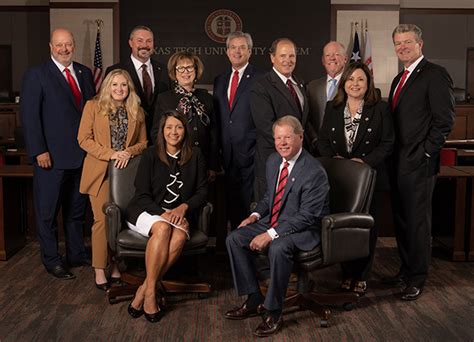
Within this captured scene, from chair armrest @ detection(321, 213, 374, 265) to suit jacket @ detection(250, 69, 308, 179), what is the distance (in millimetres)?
905

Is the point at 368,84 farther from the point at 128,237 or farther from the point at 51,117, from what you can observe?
the point at 51,117

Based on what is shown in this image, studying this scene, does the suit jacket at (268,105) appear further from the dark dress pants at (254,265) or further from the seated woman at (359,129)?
the dark dress pants at (254,265)

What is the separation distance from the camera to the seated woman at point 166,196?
12.8ft

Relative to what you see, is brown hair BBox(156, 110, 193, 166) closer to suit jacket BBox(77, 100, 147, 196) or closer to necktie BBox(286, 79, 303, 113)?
suit jacket BBox(77, 100, 147, 196)

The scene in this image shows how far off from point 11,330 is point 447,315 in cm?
250

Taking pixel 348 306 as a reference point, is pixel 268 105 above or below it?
above

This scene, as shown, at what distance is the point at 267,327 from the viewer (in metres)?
3.61

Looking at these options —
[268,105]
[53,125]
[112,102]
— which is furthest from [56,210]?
[268,105]

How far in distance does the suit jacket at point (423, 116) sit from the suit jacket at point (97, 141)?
5.55ft

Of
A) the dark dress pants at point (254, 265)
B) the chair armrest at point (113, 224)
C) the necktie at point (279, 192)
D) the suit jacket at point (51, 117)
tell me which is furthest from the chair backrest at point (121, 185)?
the necktie at point (279, 192)

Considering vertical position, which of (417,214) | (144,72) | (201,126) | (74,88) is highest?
(144,72)

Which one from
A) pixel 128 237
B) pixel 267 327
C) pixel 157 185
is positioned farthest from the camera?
pixel 157 185

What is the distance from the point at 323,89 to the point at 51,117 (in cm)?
195

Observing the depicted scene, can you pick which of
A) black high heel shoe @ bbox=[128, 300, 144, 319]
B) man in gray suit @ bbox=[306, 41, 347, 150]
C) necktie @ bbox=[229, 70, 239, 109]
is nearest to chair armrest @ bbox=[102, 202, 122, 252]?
black high heel shoe @ bbox=[128, 300, 144, 319]
